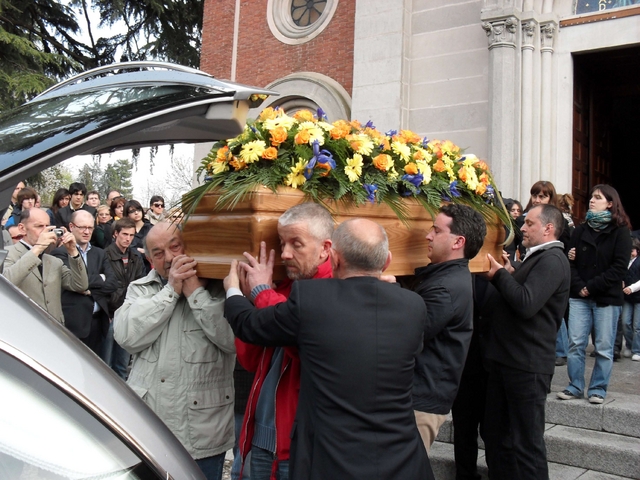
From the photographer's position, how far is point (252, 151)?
2.99 meters

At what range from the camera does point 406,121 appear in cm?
1054

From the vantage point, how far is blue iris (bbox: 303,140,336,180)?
2.96m

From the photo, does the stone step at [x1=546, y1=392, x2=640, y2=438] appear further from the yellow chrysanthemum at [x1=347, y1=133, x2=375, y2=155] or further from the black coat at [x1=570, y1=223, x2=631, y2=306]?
the yellow chrysanthemum at [x1=347, y1=133, x2=375, y2=155]

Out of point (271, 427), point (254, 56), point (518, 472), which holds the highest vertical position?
point (254, 56)

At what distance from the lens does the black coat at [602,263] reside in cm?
555

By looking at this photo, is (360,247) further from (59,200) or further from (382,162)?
(59,200)

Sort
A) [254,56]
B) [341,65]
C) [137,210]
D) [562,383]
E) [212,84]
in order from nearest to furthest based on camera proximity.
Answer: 1. [212,84]
2. [562,383]
3. [137,210]
4. [341,65]
5. [254,56]

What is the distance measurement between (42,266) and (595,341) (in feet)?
14.9

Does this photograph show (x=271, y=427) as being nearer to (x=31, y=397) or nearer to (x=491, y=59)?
(x=31, y=397)

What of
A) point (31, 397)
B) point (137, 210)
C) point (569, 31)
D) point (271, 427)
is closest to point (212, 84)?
point (31, 397)

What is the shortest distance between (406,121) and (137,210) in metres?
4.59

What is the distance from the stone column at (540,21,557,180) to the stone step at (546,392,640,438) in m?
4.83

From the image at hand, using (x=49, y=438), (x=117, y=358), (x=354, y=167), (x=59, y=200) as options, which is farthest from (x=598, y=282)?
(x=59, y=200)

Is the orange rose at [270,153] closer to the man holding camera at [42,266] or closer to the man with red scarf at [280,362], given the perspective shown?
the man with red scarf at [280,362]
